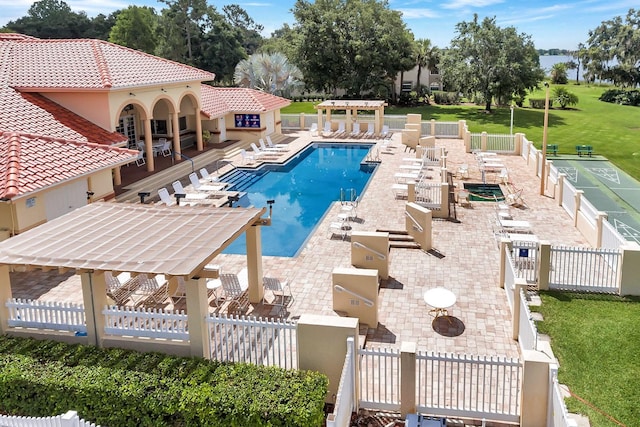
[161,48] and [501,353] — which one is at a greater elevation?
[161,48]

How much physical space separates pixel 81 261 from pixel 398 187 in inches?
586

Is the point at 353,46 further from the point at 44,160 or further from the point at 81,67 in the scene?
the point at 44,160

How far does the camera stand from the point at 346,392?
835 centimetres

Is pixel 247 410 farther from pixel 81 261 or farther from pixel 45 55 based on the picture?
pixel 45 55

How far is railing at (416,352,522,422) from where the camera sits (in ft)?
28.2

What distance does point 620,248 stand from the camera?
1331 cm

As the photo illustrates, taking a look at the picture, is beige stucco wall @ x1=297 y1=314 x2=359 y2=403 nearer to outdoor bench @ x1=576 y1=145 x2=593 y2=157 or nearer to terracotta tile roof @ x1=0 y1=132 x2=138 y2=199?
terracotta tile roof @ x1=0 y1=132 x2=138 y2=199

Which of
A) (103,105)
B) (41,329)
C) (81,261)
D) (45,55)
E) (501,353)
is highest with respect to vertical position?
(45,55)

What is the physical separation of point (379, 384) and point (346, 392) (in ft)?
2.15

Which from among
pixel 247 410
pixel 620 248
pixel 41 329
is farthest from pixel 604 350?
pixel 41 329

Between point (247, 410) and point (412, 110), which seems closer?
point (247, 410)

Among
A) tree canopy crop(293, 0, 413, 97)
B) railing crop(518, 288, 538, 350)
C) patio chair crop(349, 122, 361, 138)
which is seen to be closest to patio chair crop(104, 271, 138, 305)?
railing crop(518, 288, 538, 350)

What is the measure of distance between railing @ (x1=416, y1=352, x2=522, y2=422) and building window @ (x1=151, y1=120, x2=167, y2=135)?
25.1 meters

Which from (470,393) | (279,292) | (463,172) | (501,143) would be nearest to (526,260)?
(279,292)
